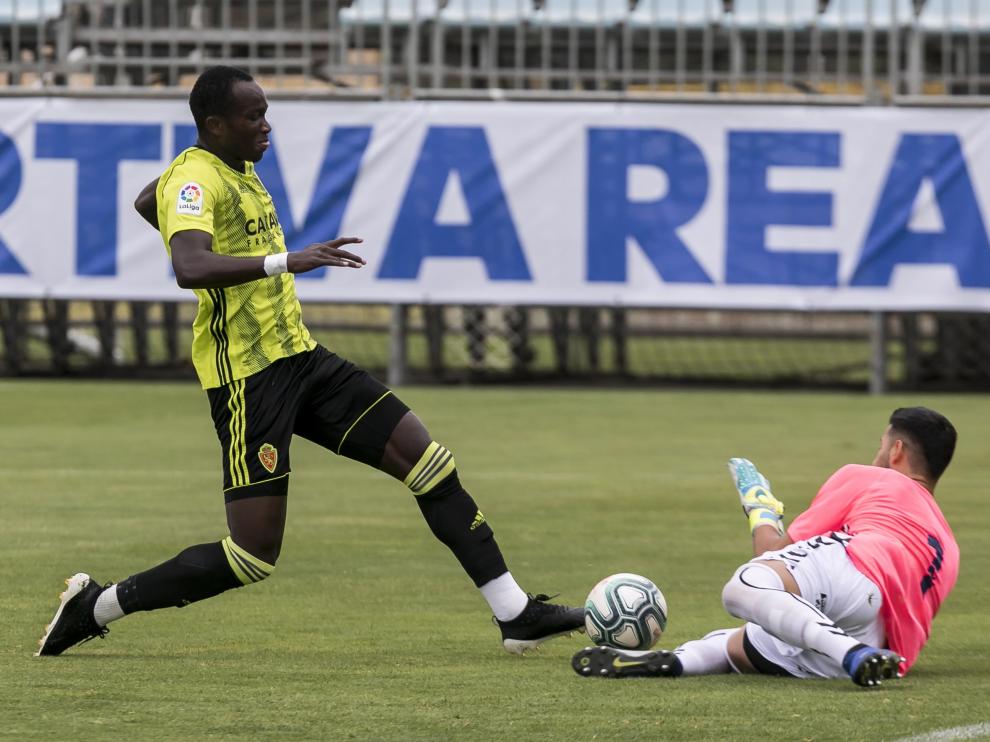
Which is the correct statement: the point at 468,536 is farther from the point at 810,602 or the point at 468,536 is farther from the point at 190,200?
the point at 190,200

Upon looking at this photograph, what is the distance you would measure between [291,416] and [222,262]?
63 cm

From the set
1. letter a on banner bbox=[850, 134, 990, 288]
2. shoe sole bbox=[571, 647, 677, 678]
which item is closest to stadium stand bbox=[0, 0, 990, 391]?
letter a on banner bbox=[850, 134, 990, 288]

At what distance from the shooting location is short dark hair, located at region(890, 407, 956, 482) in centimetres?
605

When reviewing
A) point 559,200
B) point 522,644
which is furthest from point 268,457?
point 559,200

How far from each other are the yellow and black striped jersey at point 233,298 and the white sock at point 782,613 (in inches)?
70.6

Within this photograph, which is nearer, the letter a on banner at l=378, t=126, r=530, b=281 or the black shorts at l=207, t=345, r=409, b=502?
the black shorts at l=207, t=345, r=409, b=502

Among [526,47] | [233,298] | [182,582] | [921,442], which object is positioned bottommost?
[182,582]

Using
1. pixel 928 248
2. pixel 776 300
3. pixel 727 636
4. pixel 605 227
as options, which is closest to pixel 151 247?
pixel 605 227

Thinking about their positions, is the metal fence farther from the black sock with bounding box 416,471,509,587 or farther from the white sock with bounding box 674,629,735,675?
the white sock with bounding box 674,629,735,675

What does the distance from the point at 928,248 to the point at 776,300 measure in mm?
1394

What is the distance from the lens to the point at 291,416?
6363 mm

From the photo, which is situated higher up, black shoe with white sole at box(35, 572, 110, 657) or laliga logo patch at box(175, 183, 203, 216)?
laliga logo patch at box(175, 183, 203, 216)

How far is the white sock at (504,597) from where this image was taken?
641 cm

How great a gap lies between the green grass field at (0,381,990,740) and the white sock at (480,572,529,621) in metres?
0.15
